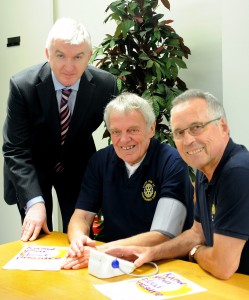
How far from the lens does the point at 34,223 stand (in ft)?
6.22

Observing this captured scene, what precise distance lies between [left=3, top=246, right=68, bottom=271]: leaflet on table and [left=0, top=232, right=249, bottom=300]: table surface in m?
0.04

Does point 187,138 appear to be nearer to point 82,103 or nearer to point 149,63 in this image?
point 82,103

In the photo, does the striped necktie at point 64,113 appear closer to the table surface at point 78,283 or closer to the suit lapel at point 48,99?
the suit lapel at point 48,99

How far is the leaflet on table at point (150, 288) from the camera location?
4.06 ft

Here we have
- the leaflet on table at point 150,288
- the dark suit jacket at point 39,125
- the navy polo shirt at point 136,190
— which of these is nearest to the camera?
the leaflet on table at point 150,288

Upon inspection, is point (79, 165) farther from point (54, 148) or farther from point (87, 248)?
point (87, 248)

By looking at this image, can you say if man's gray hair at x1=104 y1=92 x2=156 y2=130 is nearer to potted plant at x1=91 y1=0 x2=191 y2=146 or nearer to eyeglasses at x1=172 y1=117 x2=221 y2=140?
eyeglasses at x1=172 y1=117 x2=221 y2=140

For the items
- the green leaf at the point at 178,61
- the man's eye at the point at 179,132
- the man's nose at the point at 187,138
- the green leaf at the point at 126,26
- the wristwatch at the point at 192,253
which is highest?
the green leaf at the point at 126,26

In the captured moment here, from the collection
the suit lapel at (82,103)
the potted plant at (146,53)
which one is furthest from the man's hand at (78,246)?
the potted plant at (146,53)

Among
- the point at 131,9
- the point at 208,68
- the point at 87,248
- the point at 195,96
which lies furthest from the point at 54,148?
the point at 208,68

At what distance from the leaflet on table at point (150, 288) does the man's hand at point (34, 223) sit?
0.63 meters

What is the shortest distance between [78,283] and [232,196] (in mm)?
567

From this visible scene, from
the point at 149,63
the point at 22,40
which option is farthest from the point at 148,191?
the point at 22,40

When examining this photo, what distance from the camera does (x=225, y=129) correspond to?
151 cm
